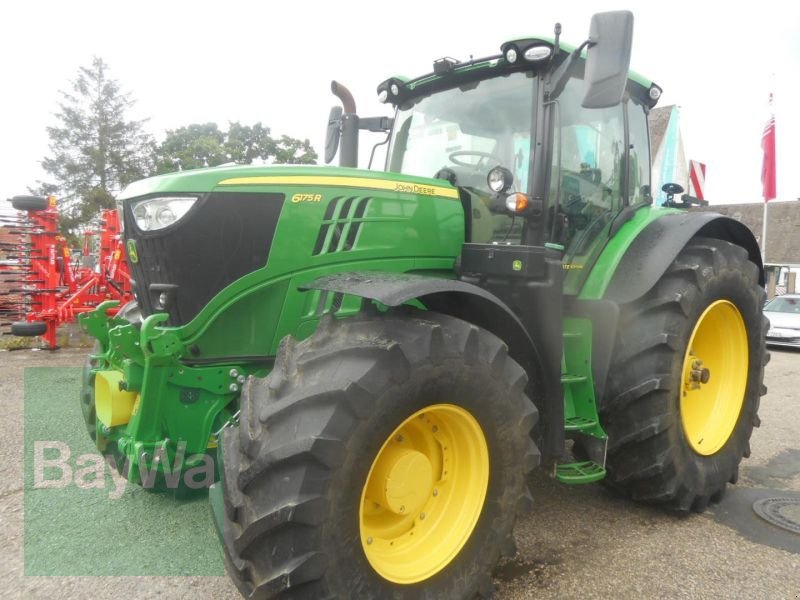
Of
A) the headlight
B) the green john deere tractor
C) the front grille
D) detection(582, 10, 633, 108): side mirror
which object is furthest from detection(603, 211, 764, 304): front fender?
the headlight

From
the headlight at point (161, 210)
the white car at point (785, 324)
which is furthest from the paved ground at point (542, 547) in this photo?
the white car at point (785, 324)

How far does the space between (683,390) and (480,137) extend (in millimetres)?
1799

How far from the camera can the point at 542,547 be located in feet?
9.51

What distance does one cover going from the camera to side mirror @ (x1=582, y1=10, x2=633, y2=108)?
243cm

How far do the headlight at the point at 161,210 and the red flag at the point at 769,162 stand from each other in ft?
45.8

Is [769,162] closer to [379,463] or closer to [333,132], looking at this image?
[333,132]

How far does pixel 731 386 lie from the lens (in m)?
3.78

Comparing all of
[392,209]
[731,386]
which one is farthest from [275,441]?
[731,386]

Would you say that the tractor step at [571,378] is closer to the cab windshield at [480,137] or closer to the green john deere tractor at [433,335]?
the green john deere tractor at [433,335]

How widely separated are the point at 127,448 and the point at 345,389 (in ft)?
3.92

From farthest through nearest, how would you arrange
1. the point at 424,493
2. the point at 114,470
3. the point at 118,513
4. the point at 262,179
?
the point at 114,470, the point at 118,513, the point at 262,179, the point at 424,493

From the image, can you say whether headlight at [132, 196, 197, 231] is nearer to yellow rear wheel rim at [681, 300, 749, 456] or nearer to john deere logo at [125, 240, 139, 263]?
john deere logo at [125, 240, 139, 263]

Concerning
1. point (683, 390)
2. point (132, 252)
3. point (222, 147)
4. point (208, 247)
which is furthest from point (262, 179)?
point (222, 147)

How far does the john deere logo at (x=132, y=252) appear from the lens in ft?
8.83
